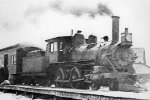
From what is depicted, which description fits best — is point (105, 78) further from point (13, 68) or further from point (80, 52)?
point (13, 68)

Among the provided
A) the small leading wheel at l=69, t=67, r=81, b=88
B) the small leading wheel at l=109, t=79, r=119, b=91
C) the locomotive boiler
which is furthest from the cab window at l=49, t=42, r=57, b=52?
the small leading wheel at l=109, t=79, r=119, b=91

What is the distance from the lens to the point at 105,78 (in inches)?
345

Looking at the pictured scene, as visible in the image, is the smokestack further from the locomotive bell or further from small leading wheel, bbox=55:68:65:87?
small leading wheel, bbox=55:68:65:87

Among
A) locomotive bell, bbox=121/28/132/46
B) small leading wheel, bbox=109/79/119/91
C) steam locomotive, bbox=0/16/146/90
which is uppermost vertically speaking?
locomotive bell, bbox=121/28/132/46

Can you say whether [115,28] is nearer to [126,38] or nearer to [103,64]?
[126,38]

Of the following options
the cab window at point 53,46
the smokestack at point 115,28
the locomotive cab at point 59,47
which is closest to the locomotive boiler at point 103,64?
the smokestack at point 115,28

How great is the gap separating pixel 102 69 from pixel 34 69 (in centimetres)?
431

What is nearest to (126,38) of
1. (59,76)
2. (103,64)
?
(103,64)

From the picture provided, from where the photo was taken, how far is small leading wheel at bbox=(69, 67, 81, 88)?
998 centimetres

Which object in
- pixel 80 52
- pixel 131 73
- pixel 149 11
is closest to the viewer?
pixel 149 11

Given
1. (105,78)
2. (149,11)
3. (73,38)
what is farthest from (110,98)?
(73,38)

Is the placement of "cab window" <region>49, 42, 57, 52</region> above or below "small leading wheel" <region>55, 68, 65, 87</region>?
above

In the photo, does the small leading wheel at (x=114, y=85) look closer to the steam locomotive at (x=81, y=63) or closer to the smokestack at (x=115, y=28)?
the steam locomotive at (x=81, y=63)

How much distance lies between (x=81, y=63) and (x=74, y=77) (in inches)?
24.7
